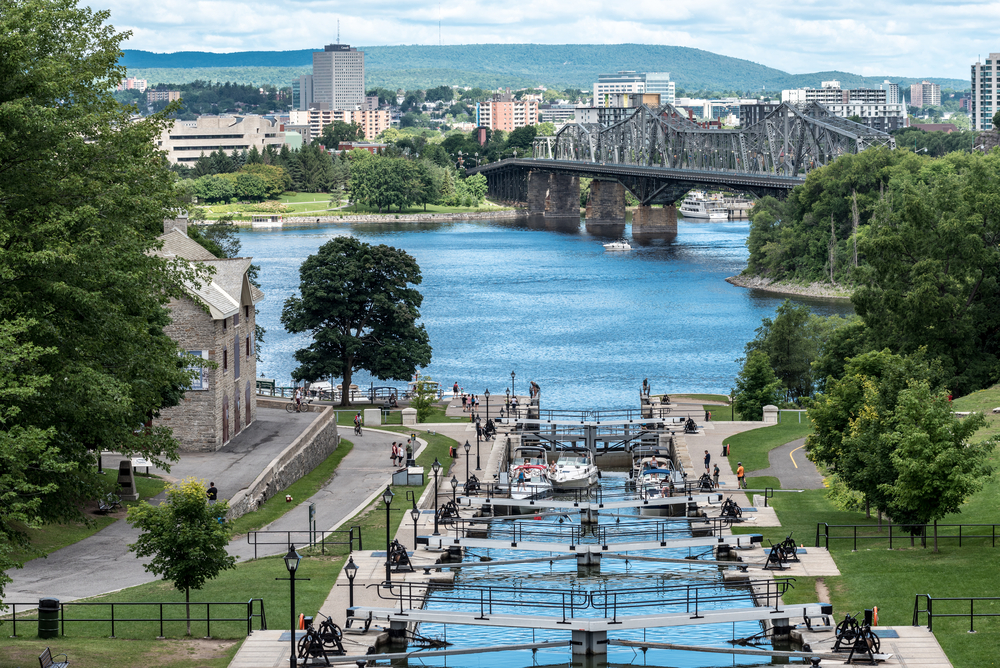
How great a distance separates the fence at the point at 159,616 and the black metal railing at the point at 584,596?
407 centimetres

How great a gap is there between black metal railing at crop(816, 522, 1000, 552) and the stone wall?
19.2 metres

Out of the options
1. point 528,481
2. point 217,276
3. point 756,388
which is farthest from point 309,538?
point 756,388

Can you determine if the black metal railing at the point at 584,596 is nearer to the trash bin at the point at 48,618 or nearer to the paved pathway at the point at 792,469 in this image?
the trash bin at the point at 48,618

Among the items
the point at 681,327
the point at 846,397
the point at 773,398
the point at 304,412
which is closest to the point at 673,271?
the point at 681,327

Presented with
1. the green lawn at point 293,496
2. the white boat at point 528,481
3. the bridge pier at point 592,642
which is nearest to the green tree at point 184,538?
the bridge pier at point 592,642

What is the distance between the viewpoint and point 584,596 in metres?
39.0

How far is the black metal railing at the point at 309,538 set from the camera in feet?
135

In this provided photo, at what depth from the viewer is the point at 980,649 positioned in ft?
94.6

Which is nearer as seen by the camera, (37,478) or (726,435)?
(37,478)

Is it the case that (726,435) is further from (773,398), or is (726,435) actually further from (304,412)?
(304,412)

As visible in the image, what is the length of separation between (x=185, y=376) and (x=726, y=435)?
116 feet

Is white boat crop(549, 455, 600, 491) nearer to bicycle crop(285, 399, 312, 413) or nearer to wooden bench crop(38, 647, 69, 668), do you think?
bicycle crop(285, 399, 312, 413)

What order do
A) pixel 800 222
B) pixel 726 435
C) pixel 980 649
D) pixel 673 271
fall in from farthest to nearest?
pixel 673 271, pixel 800 222, pixel 726 435, pixel 980 649

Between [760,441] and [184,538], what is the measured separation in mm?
37640
